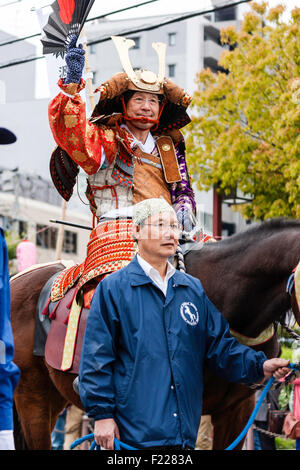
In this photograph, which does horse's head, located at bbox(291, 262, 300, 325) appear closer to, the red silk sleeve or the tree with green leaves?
the red silk sleeve

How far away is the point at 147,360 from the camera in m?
3.31

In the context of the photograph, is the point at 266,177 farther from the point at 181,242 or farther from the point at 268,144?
the point at 181,242

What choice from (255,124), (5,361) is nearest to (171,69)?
(255,124)

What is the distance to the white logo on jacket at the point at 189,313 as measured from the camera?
3461 millimetres

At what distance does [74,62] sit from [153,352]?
184cm

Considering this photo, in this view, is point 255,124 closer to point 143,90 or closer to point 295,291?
point 143,90

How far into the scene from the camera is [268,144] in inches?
528

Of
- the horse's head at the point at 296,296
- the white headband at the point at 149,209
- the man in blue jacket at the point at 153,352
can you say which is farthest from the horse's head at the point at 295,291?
the white headband at the point at 149,209

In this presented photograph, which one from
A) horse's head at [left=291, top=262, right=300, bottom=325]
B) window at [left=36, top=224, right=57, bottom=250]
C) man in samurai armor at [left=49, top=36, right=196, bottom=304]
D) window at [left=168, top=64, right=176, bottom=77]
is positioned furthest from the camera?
window at [left=168, top=64, right=176, bottom=77]

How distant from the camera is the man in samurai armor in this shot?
14.4 ft

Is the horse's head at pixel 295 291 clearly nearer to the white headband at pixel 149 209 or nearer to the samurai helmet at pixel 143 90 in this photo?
the white headband at pixel 149 209

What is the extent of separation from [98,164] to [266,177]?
9.04 meters

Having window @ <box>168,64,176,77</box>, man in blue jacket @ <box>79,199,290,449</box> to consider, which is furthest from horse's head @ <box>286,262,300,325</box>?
window @ <box>168,64,176,77</box>

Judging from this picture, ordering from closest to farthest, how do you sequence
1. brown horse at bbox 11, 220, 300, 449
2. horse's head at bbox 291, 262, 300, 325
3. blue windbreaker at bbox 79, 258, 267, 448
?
blue windbreaker at bbox 79, 258, 267, 448 < horse's head at bbox 291, 262, 300, 325 < brown horse at bbox 11, 220, 300, 449
